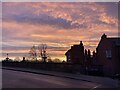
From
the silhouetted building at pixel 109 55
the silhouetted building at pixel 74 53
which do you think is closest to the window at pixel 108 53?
the silhouetted building at pixel 109 55

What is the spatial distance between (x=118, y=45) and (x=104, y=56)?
141 inches

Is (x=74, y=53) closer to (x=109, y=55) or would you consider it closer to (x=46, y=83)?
(x=109, y=55)

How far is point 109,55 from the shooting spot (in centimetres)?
4506

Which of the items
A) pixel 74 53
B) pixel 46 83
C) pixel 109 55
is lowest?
pixel 46 83

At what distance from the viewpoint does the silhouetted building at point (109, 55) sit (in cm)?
4338

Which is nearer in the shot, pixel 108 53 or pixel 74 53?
pixel 108 53

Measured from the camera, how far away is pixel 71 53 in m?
67.5

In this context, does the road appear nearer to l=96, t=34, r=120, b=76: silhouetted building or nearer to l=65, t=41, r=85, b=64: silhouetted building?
l=96, t=34, r=120, b=76: silhouetted building

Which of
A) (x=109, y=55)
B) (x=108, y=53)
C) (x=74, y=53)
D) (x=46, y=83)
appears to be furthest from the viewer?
(x=74, y=53)

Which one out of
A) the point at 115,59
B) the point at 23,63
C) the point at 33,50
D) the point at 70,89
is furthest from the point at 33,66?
the point at 33,50

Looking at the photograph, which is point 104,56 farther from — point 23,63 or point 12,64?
point 12,64

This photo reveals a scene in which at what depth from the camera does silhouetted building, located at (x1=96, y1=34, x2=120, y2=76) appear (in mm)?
43375

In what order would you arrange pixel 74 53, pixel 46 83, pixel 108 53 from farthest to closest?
pixel 74 53 < pixel 108 53 < pixel 46 83

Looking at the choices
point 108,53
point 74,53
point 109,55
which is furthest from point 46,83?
point 74,53
